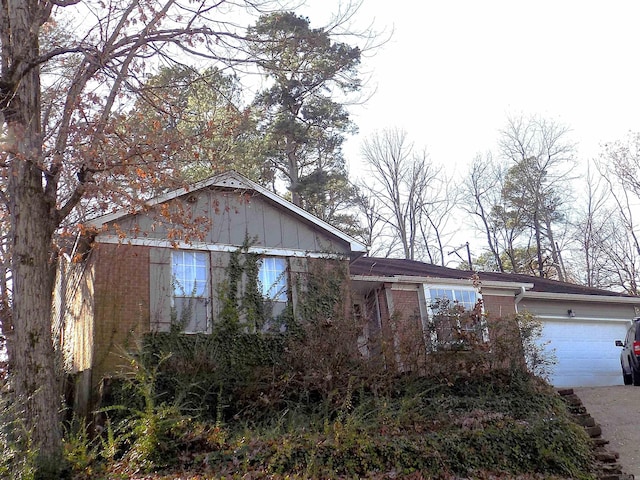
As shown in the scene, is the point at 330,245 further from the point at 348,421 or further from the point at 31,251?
the point at 31,251

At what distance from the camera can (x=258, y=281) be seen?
1586cm

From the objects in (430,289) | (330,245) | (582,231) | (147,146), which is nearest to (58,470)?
(147,146)

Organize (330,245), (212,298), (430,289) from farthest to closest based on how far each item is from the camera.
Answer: (430,289) < (330,245) < (212,298)

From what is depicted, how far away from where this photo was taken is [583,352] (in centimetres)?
2097

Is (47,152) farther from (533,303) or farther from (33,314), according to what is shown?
(533,303)

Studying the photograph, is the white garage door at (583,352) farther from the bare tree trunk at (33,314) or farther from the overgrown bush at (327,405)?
the bare tree trunk at (33,314)

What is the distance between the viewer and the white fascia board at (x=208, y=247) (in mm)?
14625

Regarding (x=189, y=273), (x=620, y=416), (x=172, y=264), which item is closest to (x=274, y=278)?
(x=189, y=273)

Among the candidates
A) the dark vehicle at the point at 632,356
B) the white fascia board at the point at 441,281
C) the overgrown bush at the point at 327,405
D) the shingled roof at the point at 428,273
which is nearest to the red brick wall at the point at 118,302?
the overgrown bush at the point at 327,405

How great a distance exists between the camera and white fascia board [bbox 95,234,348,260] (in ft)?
48.0

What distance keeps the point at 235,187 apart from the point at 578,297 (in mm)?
11774

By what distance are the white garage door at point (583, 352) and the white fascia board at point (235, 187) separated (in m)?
7.65

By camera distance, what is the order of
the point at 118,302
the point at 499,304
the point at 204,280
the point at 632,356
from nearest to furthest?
the point at 118,302 → the point at 204,280 → the point at 632,356 → the point at 499,304

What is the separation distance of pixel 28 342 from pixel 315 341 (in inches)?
235
